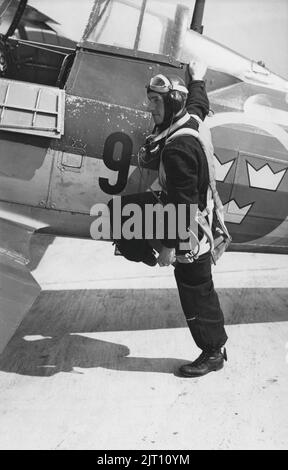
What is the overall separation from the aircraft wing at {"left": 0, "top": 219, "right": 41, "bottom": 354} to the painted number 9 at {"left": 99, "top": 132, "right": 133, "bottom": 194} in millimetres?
673

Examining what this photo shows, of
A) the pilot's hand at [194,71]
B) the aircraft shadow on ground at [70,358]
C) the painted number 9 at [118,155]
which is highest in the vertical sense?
the pilot's hand at [194,71]

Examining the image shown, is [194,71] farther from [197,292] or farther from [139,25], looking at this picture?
[197,292]

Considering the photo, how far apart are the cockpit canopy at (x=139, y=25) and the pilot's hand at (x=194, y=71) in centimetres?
14

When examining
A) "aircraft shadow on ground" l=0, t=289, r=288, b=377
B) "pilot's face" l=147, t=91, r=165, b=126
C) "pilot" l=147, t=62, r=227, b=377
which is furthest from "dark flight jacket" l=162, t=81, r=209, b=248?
"aircraft shadow on ground" l=0, t=289, r=288, b=377

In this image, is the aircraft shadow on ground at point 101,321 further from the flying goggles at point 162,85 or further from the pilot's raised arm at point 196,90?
the flying goggles at point 162,85

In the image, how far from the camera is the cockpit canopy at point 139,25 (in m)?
3.95

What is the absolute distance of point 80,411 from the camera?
324cm

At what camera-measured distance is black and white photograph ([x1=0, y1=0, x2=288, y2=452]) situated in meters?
3.19

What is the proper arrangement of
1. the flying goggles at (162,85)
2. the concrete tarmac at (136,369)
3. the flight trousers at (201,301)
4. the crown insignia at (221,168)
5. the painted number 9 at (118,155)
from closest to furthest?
the concrete tarmac at (136,369), the flying goggles at (162,85), the flight trousers at (201,301), the painted number 9 at (118,155), the crown insignia at (221,168)

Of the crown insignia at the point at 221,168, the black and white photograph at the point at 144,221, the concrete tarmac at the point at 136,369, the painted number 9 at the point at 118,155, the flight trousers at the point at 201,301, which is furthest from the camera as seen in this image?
the crown insignia at the point at 221,168

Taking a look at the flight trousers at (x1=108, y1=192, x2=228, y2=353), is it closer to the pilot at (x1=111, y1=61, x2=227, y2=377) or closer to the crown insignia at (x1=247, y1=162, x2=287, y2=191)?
the pilot at (x1=111, y1=61, x2=227, y2=377)

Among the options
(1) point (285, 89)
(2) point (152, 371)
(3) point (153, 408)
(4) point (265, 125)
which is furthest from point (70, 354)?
(1) point (285, 89)

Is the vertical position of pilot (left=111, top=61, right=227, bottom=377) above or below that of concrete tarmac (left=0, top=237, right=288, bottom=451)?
above

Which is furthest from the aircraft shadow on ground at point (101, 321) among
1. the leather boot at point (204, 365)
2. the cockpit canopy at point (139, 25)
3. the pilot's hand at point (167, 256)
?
the cockpit canopy at point (139, 25)
